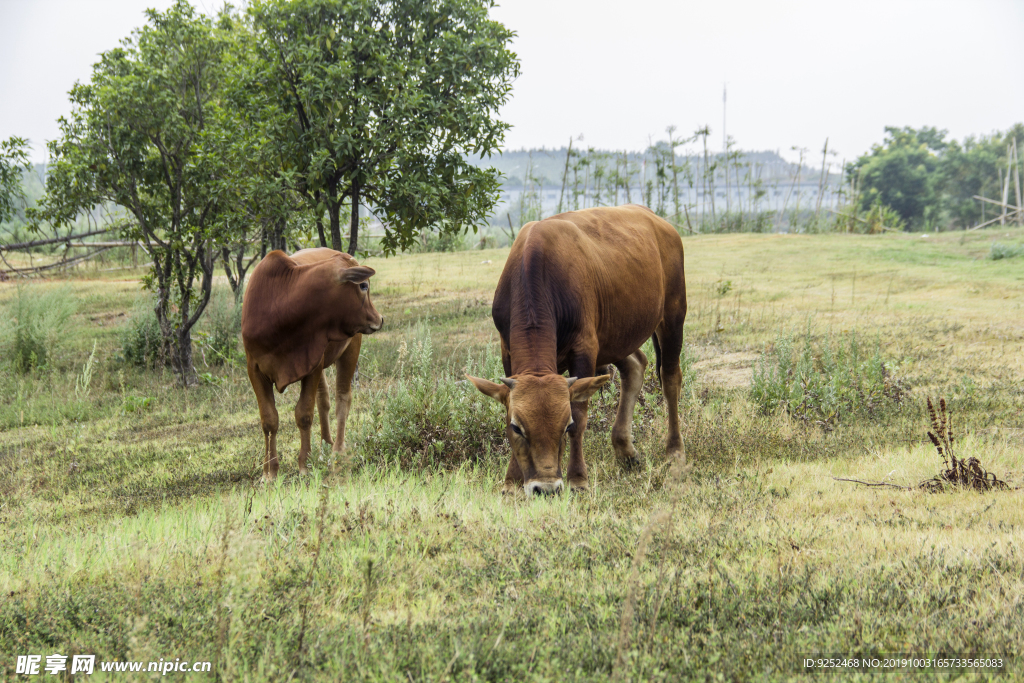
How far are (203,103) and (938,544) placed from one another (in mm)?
12052

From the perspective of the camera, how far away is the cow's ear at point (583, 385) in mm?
4371

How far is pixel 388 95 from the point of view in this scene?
9406 millimetres

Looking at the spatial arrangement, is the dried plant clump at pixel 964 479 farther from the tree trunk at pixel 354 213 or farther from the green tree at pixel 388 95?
the tree trunk at pixel 354 213

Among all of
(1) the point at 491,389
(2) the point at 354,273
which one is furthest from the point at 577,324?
(2) the point at 354,273

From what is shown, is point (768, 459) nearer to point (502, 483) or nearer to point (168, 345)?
point (502, 483)

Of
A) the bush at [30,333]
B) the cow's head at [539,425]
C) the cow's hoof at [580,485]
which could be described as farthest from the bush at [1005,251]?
the bush at [30,333]

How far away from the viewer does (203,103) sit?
11555 mm

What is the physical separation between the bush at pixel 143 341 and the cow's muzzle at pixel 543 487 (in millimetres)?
10188

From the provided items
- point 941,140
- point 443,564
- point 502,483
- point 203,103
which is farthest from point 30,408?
point 941,140

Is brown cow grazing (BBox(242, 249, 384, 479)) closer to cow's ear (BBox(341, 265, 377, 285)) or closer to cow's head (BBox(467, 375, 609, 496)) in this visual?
cow's ear (BBox(341, 265, 377, 285))

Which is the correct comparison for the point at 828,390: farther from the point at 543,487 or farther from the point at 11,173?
the point at 11,173

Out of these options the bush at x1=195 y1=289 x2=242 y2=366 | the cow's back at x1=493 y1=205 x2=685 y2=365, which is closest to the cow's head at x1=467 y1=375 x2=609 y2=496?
the cow's back at x1=493 y1=205 x2=685 y2=365

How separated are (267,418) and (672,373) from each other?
12.0 ft

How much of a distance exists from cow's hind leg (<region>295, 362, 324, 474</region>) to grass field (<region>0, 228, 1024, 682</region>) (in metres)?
0.32
